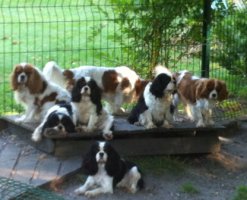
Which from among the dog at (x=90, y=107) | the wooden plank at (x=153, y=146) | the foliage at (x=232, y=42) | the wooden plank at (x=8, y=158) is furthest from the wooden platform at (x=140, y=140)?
the foliage at (x=232, y=42)

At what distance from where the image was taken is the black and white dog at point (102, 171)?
5746 millimetres

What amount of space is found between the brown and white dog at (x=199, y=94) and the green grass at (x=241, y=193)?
1246 millimetres

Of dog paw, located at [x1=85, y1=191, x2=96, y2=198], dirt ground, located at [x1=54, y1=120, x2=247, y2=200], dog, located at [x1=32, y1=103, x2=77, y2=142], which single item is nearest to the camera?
dog paw, located at [x1=85, y1=191, x2=96, y2=198]

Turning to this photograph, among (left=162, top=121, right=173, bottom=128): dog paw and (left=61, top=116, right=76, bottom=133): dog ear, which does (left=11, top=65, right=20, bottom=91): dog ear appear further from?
(left=162, top=121, right=173, bottom=128): dog paw

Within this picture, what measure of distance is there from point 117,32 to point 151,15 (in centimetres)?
75

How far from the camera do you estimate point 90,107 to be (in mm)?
6695

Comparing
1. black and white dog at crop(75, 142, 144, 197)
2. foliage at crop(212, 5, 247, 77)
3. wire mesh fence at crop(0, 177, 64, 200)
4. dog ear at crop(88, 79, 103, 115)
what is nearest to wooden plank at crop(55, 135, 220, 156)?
dog ear at crop(88, 79, 103, 115)

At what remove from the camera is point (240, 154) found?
746 cm

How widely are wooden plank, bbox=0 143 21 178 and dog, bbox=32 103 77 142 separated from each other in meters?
0.30

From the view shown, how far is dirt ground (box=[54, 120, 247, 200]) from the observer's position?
19.6 feet

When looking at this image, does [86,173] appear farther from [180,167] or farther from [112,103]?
[112,103]

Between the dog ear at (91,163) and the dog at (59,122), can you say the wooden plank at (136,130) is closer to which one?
the dog at (59,122)

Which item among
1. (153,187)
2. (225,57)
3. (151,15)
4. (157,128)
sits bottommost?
(153,187)

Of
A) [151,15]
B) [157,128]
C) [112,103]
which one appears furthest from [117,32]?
[157,128]
